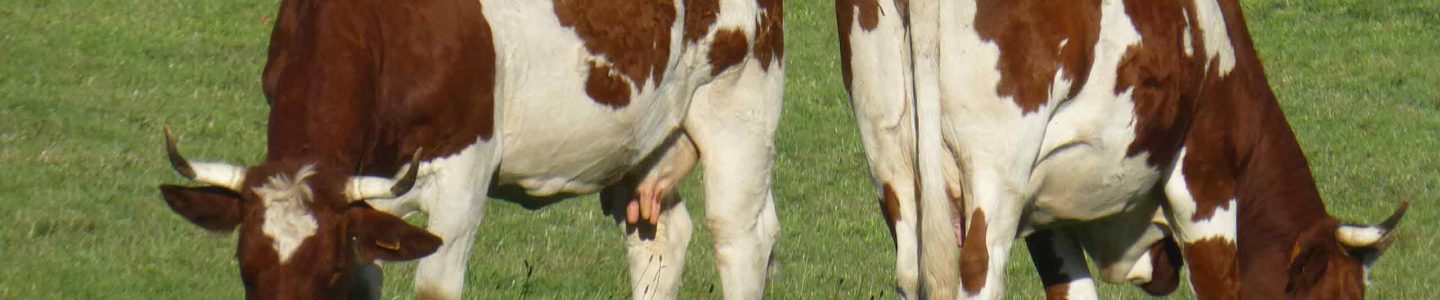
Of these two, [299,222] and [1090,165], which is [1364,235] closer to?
[1090,165]

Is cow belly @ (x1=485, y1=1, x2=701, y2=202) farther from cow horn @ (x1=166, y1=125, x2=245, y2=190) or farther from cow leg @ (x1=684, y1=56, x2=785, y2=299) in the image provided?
cow horn @ (x1=166, y1=125, x2=245, y2=190)

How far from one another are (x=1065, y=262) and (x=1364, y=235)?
124 cm

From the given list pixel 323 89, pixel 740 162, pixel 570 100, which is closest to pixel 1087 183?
pixel 570 100

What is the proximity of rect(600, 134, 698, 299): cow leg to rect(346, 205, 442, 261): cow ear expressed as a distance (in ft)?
8.57

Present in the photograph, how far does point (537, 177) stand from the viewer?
7.95 meters

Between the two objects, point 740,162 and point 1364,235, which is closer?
point 1364,235

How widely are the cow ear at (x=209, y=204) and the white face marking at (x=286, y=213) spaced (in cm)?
14

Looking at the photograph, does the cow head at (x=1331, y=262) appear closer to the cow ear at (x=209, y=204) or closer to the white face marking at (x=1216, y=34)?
the white face marking at (x=1216, y=34)

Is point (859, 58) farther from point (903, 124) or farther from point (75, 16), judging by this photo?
point (75, 16)

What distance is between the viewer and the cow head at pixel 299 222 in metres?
6.02

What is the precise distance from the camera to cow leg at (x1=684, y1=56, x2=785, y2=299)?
870 centimetres

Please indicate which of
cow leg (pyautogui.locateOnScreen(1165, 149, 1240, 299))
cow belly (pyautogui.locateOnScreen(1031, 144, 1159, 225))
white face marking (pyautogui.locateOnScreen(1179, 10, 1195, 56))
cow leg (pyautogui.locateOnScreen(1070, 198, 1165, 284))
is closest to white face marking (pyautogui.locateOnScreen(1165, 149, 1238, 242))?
cow leg (pyautogui.locateOnScreen(1165, 149, 1240, 299))

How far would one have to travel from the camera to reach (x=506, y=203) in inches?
492

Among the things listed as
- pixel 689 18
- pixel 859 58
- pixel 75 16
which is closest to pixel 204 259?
pixel 689 18
